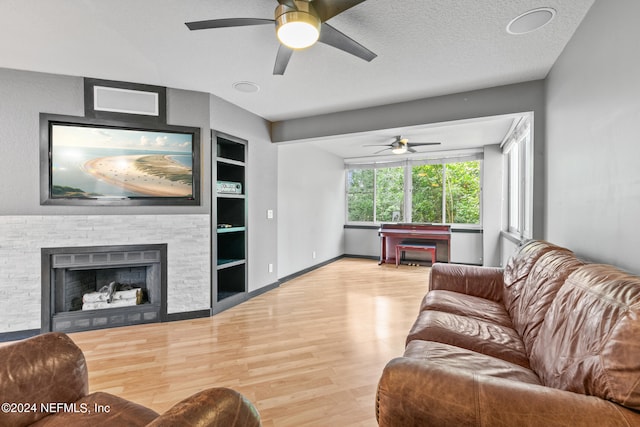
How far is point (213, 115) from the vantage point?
130 inches

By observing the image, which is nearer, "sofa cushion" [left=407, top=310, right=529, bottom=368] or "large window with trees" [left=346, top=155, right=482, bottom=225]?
"sofa cushion" [left=407, top=310, right=529, bottom=368]

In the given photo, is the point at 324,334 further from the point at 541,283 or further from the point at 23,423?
the point at 23,423

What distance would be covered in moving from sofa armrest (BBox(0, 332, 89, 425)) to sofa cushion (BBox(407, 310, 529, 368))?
1558 mm

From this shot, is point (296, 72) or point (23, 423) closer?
point (23, 423)

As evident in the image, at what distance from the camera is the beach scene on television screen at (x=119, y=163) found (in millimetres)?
2801

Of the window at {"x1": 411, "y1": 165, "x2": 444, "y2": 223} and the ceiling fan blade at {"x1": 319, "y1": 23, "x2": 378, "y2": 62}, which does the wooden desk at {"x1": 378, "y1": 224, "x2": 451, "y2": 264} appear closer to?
the window at {"x1": 411, "y1": 165, "x2": 444, "y2": 223}

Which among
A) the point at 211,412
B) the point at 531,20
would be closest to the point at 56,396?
the point at 211,412

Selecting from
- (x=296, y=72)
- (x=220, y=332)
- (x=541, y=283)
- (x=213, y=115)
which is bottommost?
(x=220, y=332)

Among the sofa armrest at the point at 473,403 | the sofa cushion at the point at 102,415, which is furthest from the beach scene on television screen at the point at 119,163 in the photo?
the sofa armrest at the point at 473,403

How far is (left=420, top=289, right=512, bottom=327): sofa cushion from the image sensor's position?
1.91m

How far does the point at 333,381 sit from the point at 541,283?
146 centimetres

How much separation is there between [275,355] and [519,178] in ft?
13.6

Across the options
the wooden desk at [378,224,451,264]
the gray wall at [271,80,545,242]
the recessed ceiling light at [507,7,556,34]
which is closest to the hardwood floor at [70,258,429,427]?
the gray wall at [271,80,545,242]

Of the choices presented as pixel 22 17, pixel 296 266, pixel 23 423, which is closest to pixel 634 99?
pixel 23 423
